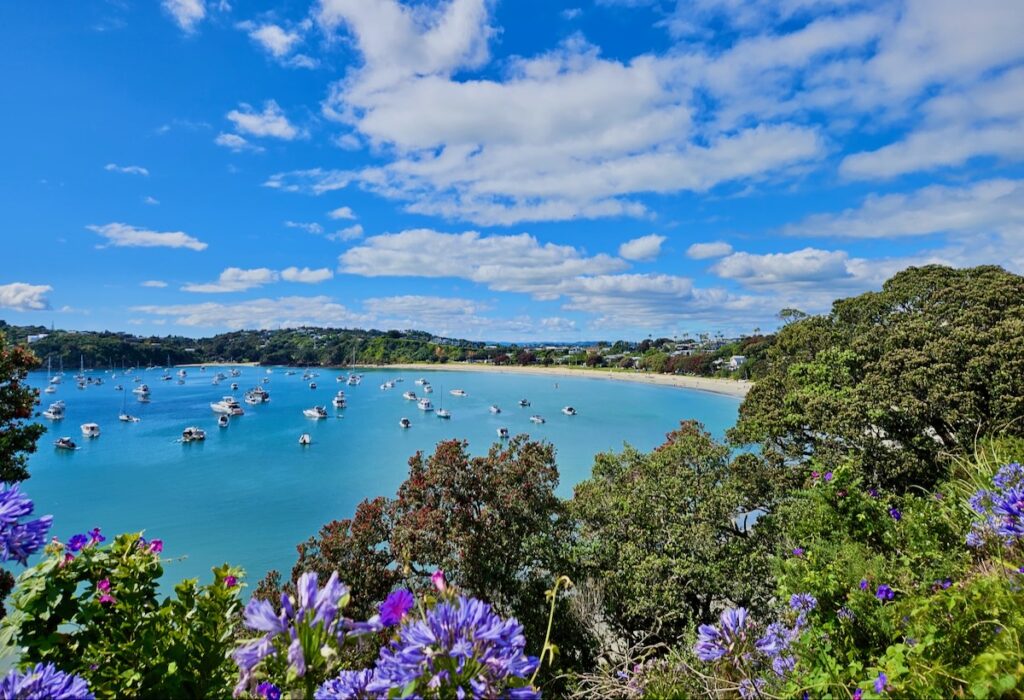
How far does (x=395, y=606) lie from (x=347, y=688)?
0.58 ft

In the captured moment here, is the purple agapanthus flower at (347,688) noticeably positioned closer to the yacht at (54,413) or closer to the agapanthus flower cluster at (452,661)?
the agapanthus flower cluster at (452,661)

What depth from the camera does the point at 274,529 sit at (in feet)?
65.9

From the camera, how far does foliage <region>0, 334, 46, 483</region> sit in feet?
23.5

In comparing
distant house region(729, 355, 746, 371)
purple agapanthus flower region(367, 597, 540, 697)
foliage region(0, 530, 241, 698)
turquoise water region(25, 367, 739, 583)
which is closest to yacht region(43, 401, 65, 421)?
turquoise water region(25, 367, 739, 583)

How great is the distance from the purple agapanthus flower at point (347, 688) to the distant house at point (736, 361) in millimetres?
83976

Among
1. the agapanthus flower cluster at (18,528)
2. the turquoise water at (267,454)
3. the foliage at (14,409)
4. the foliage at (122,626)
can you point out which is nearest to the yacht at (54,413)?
the turquoise water at (267,454)

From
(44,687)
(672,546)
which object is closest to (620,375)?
(672,546)

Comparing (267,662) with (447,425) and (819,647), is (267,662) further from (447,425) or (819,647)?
(447,425)

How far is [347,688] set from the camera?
1027mm

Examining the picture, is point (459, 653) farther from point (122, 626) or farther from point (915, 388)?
point (915, 388)

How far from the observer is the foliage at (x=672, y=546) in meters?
7.81

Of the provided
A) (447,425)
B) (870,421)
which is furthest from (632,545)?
(447,425)

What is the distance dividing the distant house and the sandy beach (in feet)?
12.6

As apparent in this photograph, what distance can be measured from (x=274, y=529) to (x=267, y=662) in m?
22.1
